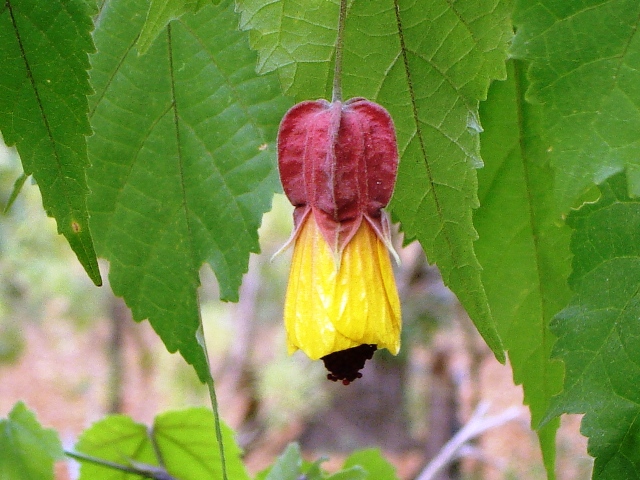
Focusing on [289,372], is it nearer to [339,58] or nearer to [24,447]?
[24,447]

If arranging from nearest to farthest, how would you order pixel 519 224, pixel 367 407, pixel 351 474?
pixel 519 224
pixel 351 474
pixel 367 407

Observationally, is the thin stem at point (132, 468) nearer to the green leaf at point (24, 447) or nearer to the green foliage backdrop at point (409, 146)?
the green leaf at point (24, 447)

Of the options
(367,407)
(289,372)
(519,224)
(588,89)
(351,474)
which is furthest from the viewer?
(289,372)

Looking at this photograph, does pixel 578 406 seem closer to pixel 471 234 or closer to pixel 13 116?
pixel 471 234

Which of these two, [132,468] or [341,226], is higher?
[341,226]

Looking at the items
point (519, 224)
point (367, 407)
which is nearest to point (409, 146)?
point (519, 224)

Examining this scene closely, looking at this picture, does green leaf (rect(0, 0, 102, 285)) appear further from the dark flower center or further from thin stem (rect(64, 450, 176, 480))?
thin stem (rect(64, 450, 176, 480))

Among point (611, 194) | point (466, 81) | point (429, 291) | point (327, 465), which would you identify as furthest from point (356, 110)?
point (327, 465)
